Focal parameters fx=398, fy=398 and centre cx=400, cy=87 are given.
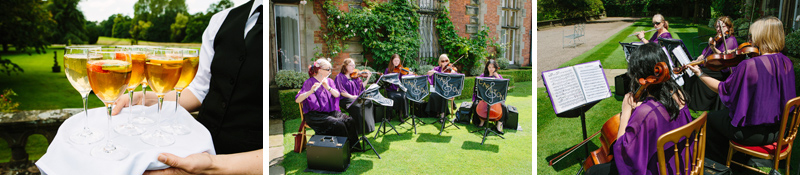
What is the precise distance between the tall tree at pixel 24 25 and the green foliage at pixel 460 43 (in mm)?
3339

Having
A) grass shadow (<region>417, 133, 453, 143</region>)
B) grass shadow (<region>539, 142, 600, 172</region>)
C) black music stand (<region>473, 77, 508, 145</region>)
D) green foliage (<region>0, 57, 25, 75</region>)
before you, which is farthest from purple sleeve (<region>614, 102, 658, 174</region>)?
green foliage (<region>0, 57, 25, 75</region>)

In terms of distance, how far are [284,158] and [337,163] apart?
43cm

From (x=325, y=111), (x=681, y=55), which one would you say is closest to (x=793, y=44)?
(x=681, y=55)

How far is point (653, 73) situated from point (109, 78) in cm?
280

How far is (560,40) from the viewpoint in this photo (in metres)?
3.34

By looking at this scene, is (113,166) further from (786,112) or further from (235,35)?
(786,112)

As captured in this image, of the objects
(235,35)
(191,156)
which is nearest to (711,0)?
(235,35)

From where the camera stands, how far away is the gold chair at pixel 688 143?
201cm

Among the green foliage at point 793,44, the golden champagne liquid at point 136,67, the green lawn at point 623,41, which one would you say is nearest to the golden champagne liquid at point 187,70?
the golden champagne liquid at point 136,67

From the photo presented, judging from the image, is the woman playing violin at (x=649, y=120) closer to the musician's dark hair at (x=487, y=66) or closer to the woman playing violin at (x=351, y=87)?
the musician's dark hair at (x=487, y=66)

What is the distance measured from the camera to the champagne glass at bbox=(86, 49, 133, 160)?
1.25 meters

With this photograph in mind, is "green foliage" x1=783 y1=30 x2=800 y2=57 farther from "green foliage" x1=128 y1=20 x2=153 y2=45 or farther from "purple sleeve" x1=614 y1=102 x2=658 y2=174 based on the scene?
"green foliage" x1=128 y1=20 x2=153 y2=45

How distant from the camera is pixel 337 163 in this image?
3201 millimetres

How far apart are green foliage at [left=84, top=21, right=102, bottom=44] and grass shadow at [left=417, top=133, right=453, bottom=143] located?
295 centimetres
